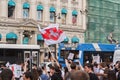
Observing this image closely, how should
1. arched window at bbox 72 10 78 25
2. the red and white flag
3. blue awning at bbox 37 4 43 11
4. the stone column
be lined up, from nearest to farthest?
the red and white flag
the stone column
blue awning at bbox 37 4 43 11
arched window at bbox 72 10 78 25

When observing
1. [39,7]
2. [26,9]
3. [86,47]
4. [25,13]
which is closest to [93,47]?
[86,47]

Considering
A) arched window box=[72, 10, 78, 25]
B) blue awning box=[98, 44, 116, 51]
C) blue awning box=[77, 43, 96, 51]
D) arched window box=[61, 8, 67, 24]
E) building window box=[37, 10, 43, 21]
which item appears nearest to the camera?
blue awning box=[77, 43, 96, 51]

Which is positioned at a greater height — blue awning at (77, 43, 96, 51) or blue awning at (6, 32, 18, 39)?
blue awning at (6, 32, 18, 39)

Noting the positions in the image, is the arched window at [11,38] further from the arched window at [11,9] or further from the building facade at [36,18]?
the arched window at [11,9]

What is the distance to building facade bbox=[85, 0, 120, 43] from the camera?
54.2m

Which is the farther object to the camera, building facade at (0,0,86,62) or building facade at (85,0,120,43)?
building facade at (85,0,120,43)

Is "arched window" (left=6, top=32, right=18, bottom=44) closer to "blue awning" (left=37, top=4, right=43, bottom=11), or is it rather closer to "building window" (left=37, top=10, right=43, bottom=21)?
"building window" (left=37, top=10, right=43, bottom=21)

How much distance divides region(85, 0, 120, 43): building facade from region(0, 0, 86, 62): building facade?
4.48ft

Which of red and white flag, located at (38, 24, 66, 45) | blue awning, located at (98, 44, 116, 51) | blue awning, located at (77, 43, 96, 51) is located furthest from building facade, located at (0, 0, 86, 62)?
red and white flag, located at (38, 24, 66, 45)

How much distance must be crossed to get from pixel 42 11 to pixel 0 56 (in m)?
23.5

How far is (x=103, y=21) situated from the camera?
56.3m

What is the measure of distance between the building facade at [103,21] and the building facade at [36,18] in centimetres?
136

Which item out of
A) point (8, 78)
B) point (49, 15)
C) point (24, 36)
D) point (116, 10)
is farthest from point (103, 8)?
point (8, 78)

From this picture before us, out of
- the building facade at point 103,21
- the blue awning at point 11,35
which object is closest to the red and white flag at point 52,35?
the blue awning at point 11,35
